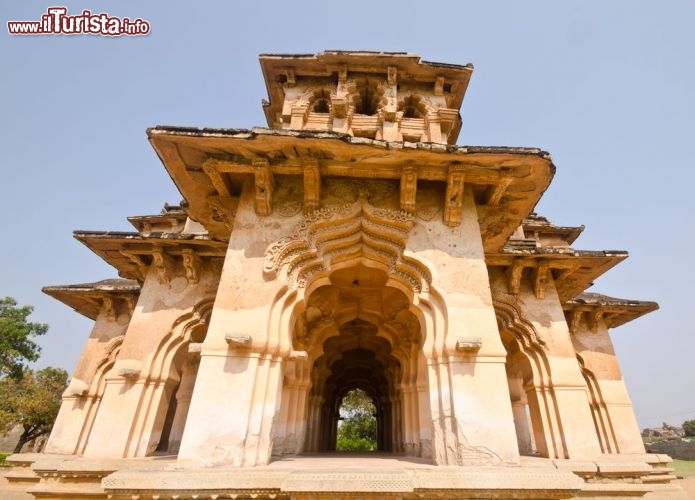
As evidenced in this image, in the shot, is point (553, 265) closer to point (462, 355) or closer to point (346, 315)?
point (346, 315)

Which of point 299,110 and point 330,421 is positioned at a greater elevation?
point 299,110

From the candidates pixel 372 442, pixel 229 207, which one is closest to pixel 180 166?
pixel 229 207

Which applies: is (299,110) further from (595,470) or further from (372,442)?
(372,442)

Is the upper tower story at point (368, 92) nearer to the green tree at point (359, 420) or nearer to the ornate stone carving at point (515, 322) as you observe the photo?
the ornate stone carving at point (515, 322)

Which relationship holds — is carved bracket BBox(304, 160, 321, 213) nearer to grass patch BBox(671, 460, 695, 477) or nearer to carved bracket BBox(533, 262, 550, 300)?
carved bracket BBox(533, 262, 550, 300)

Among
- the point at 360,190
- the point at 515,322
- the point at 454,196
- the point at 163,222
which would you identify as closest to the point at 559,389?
the point at 515,322

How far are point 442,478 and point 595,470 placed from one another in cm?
517

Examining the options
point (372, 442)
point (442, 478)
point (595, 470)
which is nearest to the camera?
point (442, 478)

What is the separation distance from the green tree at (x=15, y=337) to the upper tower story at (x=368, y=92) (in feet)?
110

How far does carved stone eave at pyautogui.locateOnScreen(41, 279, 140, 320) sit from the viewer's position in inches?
396

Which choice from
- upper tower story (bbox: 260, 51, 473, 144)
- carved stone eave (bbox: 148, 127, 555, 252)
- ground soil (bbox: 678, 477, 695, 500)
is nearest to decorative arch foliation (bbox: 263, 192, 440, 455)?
carved stone eave (bbox: 148, 127, 555, 252)

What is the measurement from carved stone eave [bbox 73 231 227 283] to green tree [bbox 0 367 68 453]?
25332mm

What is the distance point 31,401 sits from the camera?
85.4ft

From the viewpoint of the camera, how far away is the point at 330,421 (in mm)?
16516
